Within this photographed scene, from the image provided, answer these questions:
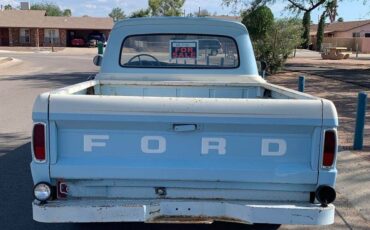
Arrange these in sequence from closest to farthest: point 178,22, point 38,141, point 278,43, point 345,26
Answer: point 38,141 → point 178,22 → point 278,43 → point 345,26

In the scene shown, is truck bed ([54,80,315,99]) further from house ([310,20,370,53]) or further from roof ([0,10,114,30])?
house ([310,20,370,53])

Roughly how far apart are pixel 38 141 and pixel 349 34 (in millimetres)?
85738

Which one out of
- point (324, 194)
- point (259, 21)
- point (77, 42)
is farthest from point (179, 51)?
point (77, 42)

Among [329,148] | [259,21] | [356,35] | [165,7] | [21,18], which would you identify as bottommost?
[329,148]

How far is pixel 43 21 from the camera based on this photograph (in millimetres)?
67812

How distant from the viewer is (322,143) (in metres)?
3.72

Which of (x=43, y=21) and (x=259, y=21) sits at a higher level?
(x=43, y=21)

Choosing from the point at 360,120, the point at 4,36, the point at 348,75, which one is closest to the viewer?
the point at 360,120

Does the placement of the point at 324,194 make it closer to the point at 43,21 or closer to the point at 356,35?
the point at 43,21

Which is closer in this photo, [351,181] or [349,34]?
[351,181]

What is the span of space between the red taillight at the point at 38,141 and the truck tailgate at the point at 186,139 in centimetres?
7

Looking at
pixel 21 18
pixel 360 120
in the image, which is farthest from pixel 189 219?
pixel 21 18

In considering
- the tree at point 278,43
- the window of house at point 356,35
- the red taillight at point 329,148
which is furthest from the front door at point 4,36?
the red taillight at point 329,148

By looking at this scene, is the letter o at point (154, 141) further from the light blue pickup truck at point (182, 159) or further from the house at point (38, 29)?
the house at point (38, 29)
